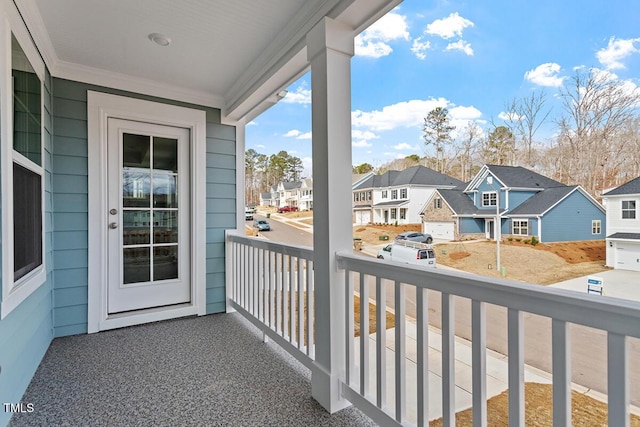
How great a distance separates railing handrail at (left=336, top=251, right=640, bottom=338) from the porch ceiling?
130 centimetres

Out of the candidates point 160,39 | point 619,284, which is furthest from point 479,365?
point 160,39

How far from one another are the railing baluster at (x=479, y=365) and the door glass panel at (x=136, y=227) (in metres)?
2.92

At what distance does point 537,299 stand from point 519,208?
0.94ft

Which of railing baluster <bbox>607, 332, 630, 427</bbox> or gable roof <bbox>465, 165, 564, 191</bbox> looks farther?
gable roof <bbox>465, 165, 564, 191</bbox>

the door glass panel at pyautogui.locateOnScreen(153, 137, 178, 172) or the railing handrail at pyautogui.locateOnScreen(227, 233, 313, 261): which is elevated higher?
the door glass panel at pyautogui.locateOnScreen(153, 137, 178, 172)

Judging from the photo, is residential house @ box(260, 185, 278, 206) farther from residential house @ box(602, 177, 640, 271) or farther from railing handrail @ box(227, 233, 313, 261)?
residential house @ box(602, 177, 640, 271)

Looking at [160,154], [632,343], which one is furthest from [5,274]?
[632,343]

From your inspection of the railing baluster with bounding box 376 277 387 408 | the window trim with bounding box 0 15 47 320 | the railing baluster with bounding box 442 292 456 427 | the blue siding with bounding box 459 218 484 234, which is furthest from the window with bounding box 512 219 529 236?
the window trim with bounding box 0 15 47 320

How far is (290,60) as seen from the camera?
2146 millimetres

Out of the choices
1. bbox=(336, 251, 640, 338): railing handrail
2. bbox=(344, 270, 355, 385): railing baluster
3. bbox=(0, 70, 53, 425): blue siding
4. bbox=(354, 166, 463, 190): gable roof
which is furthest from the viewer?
bbox=(344, 270, 355, 385): railing baluster

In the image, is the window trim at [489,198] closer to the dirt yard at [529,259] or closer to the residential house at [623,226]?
the dirt yard at [529,259]

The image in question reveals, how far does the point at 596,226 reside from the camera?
894mm

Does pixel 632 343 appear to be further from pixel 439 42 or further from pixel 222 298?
pixel 222 298

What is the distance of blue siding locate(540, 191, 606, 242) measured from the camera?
2.99 ft
